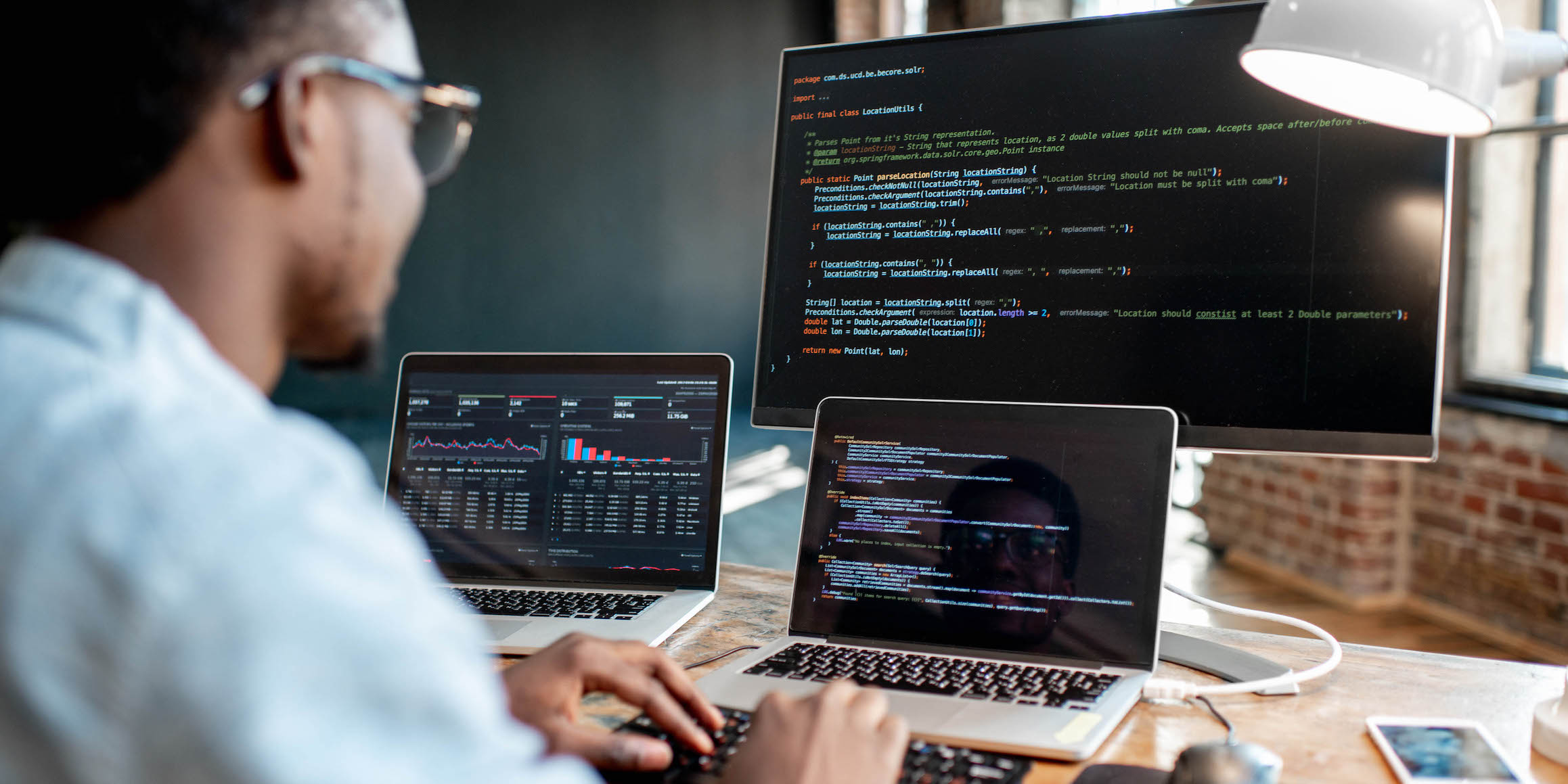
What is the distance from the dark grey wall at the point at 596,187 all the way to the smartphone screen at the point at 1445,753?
6.12 metres

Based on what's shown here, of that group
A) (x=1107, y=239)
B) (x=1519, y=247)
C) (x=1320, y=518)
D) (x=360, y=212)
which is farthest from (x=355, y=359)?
(x=1320, y=518)

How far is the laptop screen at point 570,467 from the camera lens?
1.18 metres

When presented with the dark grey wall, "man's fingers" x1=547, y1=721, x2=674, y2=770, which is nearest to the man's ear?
"man's fingers" x1=547, y1=721, x2=674, y2=770

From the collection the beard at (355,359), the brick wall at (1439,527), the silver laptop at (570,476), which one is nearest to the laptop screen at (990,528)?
the silver laptop at (570,476)

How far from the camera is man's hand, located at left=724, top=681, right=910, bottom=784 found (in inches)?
24.8

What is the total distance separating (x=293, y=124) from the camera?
0.51m

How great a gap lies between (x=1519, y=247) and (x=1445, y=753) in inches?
111

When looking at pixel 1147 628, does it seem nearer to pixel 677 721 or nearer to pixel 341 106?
pixel 677 721

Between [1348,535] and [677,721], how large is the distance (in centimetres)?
309

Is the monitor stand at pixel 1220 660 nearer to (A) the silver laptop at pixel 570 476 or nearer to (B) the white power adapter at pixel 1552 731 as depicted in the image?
(B) the white power adapter at pixel 1552 731

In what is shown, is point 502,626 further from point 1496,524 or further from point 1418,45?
point 1496,524

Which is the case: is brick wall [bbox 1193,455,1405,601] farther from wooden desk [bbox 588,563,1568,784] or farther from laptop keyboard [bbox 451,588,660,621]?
laptop keyboard [bbox 451,588,660,621]

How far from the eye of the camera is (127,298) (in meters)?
0.43

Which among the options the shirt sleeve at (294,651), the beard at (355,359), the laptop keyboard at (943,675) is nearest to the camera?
the shirt sleeve at (294,651)
